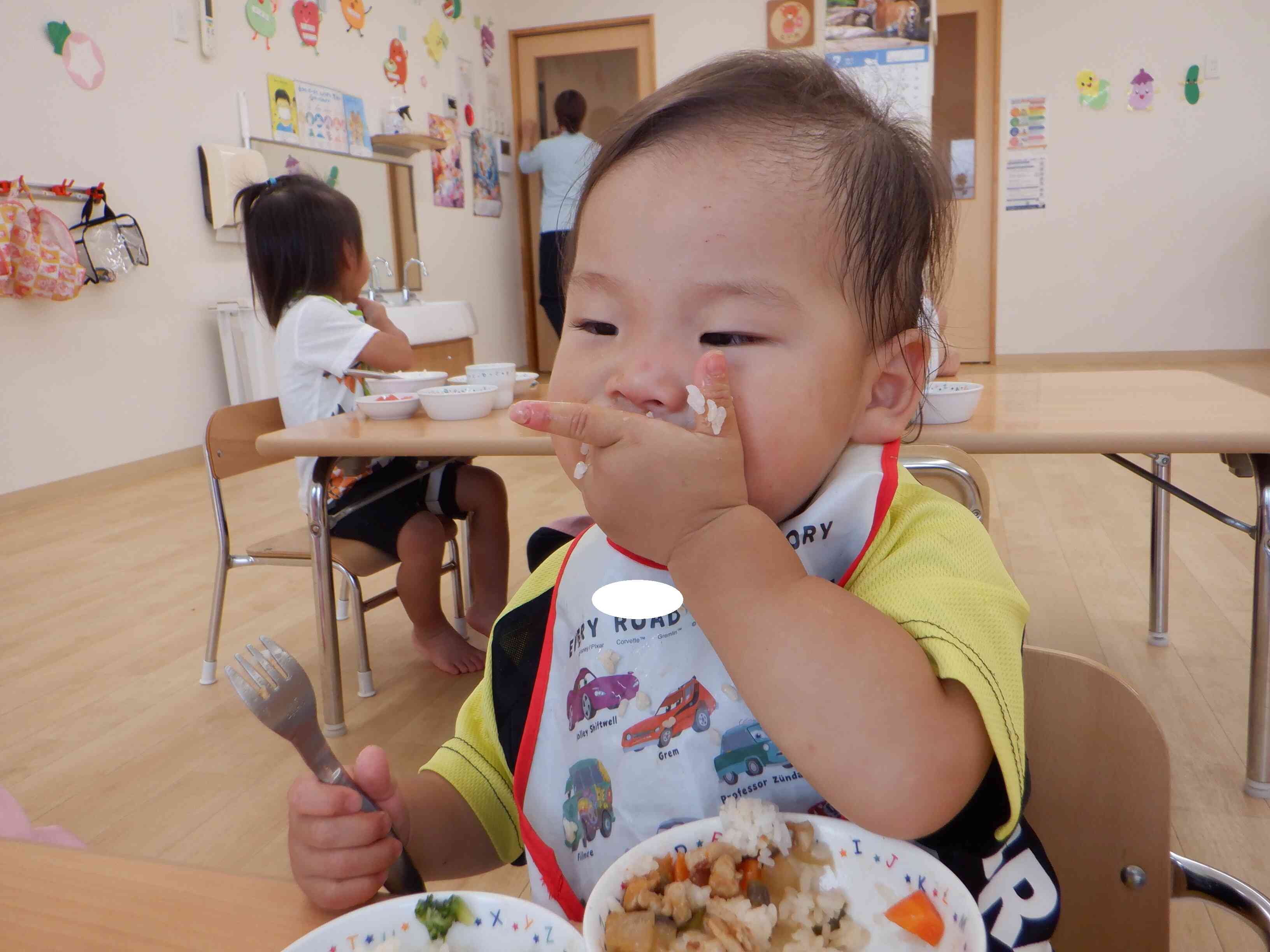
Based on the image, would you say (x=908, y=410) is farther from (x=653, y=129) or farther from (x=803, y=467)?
(x=653, y=129)

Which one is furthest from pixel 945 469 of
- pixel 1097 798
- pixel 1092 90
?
pixel 1092 90

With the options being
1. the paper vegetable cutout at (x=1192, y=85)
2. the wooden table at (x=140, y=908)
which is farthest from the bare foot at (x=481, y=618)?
the paper vegetable cutout at (x=1192, y=85)

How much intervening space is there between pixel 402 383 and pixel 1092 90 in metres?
6.40

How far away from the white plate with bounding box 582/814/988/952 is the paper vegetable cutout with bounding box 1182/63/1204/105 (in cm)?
769

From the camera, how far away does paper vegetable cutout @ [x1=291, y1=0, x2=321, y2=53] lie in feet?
17.0

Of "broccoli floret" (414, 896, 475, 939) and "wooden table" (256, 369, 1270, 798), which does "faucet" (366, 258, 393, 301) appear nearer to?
"wooden table" (256, 369, 1270, 798)

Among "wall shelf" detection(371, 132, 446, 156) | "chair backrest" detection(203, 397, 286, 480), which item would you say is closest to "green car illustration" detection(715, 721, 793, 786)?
"chair backrest" detection(203, 397, 286, 480)

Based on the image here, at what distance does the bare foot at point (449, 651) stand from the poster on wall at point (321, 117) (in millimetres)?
3791

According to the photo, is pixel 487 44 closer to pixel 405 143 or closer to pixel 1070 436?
pixel 405 143

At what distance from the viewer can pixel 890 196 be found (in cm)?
63

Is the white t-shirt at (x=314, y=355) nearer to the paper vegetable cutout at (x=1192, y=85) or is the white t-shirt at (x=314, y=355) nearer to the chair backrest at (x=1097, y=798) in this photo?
the chair backrest at (x=1097, y=798)

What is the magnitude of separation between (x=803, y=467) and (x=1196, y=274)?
757 centimetres

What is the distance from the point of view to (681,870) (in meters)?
0.43

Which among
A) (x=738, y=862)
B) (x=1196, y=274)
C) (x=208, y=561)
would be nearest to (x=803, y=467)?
(x=738, y=862)
